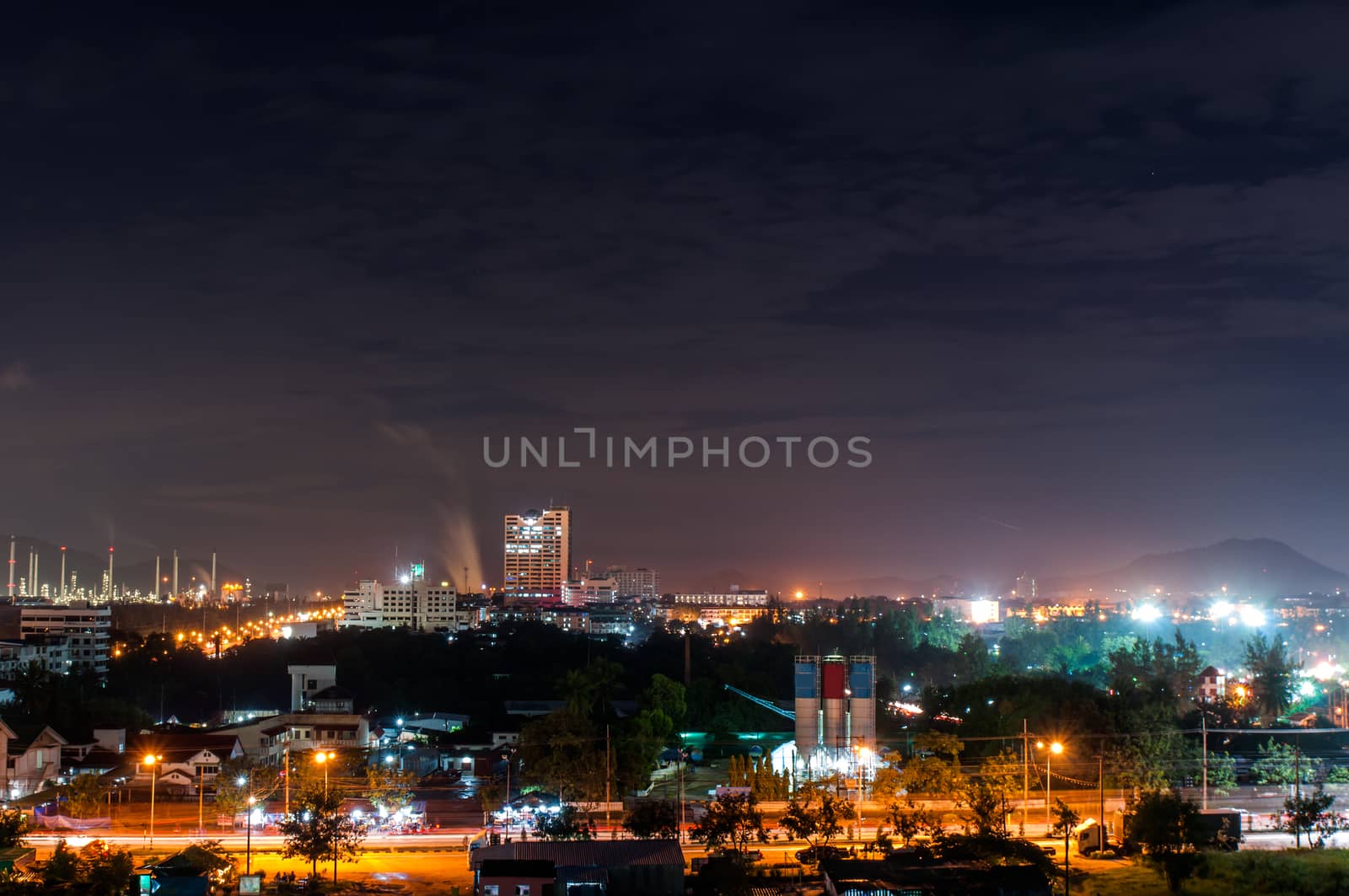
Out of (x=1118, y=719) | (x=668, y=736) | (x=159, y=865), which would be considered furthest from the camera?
(x=668, y=736)

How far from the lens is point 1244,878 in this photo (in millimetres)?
11570

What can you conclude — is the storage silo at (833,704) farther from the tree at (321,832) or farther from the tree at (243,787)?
the tree at (321,832)

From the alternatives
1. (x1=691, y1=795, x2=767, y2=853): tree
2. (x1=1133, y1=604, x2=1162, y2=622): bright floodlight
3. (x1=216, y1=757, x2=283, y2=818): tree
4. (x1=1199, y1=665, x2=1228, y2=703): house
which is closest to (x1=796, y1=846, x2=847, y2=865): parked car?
(x1=691, y1=795, x2=767, y2=853): tree

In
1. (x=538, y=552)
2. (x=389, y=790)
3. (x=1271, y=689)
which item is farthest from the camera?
(x=538, y=552)

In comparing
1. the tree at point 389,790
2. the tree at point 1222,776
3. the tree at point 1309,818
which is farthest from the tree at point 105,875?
the tree at point 1222,776

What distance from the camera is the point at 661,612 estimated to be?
96.2 metres

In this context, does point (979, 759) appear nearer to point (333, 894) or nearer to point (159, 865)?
point (333, 894)

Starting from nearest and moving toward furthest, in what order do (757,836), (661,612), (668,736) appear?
(757,836) < (668,736) < (661,612)

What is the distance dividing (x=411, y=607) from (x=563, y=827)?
5361 cm

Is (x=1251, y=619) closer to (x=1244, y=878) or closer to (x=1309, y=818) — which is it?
(x=1309, y=818)

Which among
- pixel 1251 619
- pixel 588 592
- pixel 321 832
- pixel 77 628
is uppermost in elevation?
pixel 588 592

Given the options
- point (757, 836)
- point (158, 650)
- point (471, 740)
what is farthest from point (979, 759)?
point (158, 650)

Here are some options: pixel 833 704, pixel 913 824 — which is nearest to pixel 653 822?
pixel 913 824

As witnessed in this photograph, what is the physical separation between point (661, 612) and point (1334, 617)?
51690 millimetres
